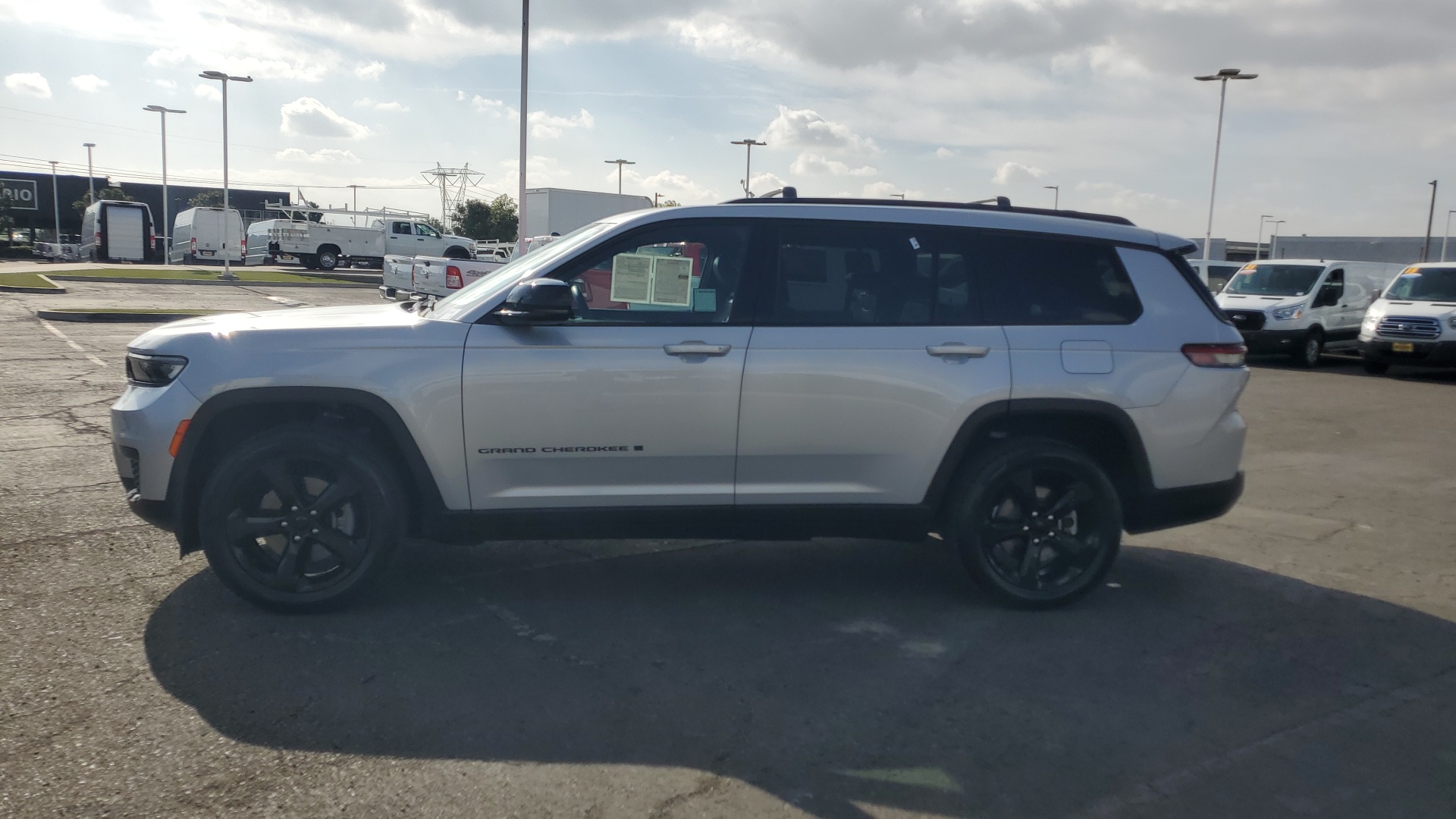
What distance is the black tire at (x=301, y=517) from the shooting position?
4520mm

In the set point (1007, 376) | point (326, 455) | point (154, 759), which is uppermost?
point (1007, 376)

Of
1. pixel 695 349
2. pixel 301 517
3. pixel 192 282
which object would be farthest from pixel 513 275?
pixel 192 282

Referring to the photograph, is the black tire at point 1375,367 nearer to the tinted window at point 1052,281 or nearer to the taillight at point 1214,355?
the taillight at point 1214,355

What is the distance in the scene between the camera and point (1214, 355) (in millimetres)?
5035

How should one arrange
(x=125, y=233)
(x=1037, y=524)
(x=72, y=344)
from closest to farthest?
1. (x=1037, y=524)
2. (x=72, y=344)
3. (x=125, y=233)

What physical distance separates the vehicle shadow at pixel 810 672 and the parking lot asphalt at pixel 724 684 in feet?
0.05

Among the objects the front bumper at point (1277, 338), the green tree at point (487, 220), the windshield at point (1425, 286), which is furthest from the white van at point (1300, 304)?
the green tree at point (487, 220)

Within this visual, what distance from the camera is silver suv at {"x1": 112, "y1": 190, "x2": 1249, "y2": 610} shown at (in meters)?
4.55

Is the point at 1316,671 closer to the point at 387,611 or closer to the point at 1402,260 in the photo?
the point at 387,611

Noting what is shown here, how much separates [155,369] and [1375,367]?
60.0 feet

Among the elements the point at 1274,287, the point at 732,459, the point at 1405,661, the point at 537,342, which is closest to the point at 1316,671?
the point at 1405,661

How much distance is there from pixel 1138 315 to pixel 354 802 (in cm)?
379

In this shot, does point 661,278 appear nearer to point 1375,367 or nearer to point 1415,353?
point 1415,353

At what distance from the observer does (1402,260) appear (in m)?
81.4
